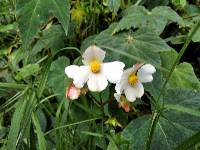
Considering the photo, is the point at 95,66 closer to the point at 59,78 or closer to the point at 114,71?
the point at 114,71

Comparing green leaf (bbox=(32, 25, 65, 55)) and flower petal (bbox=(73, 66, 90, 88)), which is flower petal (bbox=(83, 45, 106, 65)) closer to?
flower petal (bbox=(73, 66, 90, 88))

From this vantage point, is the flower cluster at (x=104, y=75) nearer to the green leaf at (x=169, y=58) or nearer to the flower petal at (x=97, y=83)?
the flower petal at (x=97, y=83)

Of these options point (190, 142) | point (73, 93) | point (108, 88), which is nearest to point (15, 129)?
point (73, 93)

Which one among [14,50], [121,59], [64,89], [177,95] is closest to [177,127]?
[177,95]

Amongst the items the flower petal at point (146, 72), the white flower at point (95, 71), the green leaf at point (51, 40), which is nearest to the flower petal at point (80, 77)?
the white flower at point (95, 71)

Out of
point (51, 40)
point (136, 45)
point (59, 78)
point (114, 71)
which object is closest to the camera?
point (114, 71)

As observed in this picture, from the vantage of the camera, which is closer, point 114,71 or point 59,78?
point 114,71

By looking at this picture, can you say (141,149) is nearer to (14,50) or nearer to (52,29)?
(52,29)
